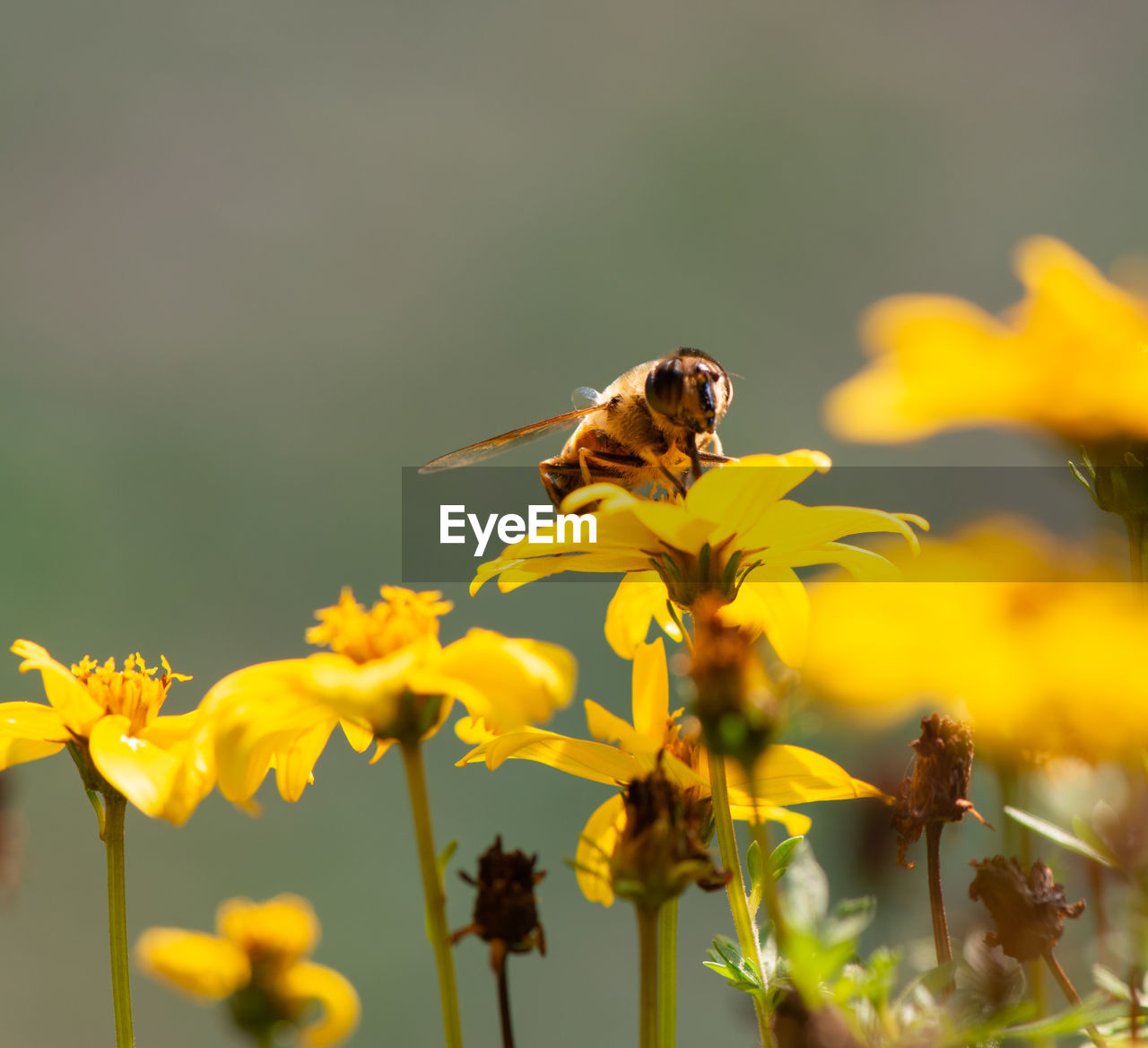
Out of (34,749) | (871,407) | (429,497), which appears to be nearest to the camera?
(871,407)

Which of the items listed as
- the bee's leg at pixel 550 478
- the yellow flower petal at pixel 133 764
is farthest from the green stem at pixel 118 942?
the bee's leg at pixel 550 478

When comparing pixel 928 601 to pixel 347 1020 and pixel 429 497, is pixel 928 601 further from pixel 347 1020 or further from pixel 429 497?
pixel 429 497

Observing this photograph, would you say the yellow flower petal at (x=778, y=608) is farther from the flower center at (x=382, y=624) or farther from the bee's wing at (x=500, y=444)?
the bee's wing at (x=500, y=444)

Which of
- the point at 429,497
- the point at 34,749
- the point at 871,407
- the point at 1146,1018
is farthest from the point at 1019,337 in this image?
the point at 429,497

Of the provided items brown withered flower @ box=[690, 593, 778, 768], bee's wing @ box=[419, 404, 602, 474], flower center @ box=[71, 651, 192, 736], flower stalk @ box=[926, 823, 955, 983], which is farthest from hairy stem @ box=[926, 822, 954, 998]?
bee's wing @ box=[419, 404, 602, 474]

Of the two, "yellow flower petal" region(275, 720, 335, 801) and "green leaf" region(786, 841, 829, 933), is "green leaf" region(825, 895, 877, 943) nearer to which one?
"green leaf" region(786, 841, 829, 933)

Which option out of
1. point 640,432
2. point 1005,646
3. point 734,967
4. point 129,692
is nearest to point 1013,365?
point 1005,646
